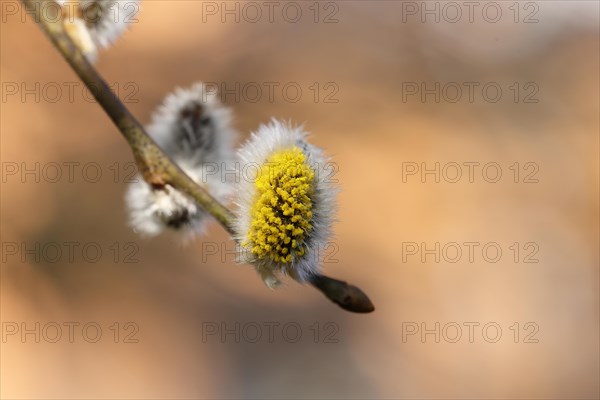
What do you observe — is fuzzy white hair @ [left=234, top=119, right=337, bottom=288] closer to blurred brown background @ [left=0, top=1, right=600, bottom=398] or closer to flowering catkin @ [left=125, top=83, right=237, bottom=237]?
flowering catkin @ [left=125, top=83, right=237, bottom=237]

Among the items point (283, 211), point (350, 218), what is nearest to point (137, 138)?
point (283, 211)

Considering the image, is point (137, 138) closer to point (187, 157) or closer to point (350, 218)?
point (187, 157)

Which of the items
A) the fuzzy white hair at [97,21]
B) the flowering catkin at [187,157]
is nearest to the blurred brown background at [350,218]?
the flowering catkin at [187,157]

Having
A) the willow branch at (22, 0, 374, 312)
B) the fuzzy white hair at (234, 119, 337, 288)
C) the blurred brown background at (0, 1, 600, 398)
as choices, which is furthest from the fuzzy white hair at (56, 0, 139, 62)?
the blurred brown background at (0, 1, 600, 398)

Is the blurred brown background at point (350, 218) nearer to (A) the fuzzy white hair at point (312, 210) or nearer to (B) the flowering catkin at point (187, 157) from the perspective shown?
(B) the flowering catkin at point (187, 157)

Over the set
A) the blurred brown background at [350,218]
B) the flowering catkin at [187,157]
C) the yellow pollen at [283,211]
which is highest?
the blurred brown background at [350,218]
